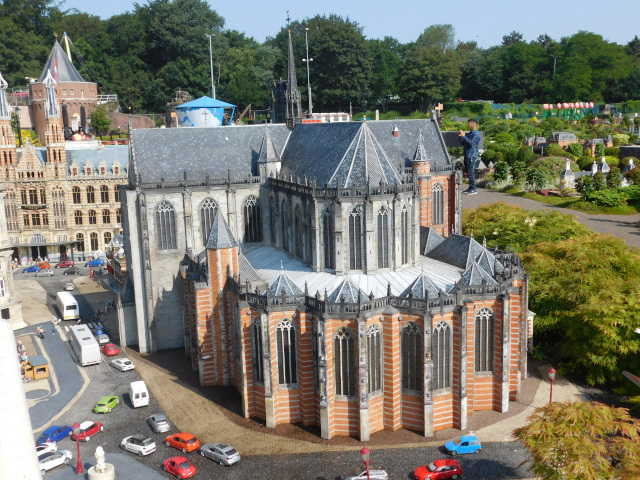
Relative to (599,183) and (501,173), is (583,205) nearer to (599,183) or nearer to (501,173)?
(599,183)

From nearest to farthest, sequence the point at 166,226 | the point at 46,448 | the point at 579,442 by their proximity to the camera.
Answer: the point at 579,442 → the point at 46,448 → the point at 166,226

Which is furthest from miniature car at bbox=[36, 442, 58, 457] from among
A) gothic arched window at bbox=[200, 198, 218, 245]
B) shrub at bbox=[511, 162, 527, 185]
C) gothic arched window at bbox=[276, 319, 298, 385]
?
shrub at bbox=[511, 162, 527, 185]

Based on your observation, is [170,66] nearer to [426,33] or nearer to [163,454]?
[426,33]

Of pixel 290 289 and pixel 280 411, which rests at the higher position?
pixel 290 289

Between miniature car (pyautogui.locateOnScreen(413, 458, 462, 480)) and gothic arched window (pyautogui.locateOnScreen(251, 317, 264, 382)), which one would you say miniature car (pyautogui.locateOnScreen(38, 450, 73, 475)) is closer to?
gothic arched window (pyautogui.locateOnScreen(251, 317, 264, 382))

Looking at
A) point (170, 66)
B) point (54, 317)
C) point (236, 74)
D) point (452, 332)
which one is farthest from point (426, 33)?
point (452, 332)

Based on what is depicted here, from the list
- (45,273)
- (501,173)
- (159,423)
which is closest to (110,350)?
(159,423)

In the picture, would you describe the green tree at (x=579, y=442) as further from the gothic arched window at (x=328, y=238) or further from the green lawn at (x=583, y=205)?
the green lawn at (x=583, y=205)
